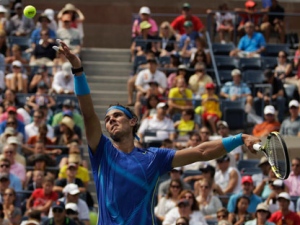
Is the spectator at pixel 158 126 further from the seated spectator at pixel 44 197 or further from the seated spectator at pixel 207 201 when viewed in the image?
the seated spectator at pixel 44 197

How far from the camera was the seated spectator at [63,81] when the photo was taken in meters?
18.4

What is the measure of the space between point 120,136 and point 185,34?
1250 cm

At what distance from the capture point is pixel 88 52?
21312 millimetres

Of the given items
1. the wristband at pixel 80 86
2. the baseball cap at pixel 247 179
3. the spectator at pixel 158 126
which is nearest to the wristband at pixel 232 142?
the wristband at pixel 80 86

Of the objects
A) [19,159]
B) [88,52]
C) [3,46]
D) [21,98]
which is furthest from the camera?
[88,52]

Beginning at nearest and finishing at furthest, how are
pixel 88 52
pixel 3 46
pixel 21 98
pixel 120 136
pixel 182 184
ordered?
pixel 120 136 < pixel 182 184 < pixel 21 98 < pixel 3 46 < pixel 88 52

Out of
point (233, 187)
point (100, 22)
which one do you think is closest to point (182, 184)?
point (233, 187)

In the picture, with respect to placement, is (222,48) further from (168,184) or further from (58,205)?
(58,205)

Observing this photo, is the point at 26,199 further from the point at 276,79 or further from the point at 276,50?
the point at 276,50

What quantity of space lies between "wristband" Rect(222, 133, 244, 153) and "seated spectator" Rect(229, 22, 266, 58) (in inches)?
483

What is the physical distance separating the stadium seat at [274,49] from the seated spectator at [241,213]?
685cm

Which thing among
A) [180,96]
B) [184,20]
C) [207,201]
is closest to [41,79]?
[180,96]

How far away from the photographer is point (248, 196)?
48.3 feet

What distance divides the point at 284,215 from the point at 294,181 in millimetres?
1357
